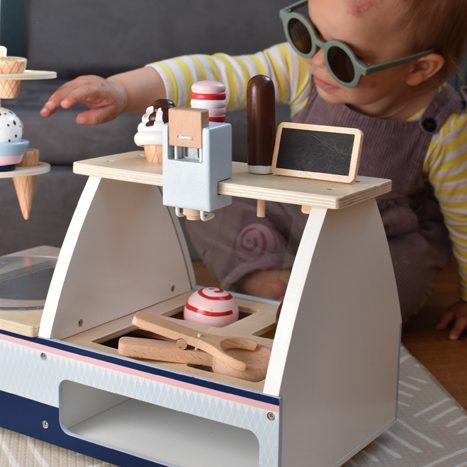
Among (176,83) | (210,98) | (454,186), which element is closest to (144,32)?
(176,83)

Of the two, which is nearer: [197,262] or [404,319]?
[404,319]

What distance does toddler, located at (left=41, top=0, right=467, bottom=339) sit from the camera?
1.21 m

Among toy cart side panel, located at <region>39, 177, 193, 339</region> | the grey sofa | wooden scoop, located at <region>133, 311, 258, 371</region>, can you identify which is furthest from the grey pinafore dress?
wooden scoop, located at <region>133, 311, 258, 371</region>

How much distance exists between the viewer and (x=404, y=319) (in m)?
1.33

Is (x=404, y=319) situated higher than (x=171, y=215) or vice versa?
(x=171, y=215)

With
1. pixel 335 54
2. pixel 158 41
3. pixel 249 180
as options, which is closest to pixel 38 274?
pixel 249 180

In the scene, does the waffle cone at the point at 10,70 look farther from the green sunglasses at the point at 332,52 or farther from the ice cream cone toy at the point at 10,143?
the green sunglasses at the point at 332,52

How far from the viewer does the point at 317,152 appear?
818mm

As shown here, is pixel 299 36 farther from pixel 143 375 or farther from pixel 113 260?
pixel 143 375

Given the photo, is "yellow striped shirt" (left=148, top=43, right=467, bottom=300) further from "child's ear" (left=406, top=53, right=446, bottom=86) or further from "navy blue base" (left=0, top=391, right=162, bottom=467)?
"navy blue base" (left=0, top=391, right=162, bottom=467)

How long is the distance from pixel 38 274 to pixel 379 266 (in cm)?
40

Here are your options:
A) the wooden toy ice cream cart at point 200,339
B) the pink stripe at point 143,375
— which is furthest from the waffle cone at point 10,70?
the pink stripe at point 143,375

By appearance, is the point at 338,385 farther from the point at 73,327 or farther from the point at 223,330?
the point at 73,327

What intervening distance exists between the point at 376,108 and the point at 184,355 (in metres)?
0.65
